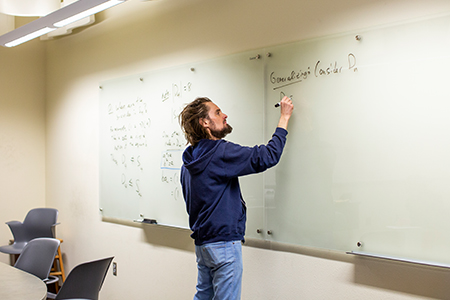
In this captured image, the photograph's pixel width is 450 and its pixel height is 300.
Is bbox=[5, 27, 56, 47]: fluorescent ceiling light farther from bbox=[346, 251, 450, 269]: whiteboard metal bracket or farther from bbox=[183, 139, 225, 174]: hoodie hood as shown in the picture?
bbox=[346, 251, 450, 269]: whiteboard metal bracket

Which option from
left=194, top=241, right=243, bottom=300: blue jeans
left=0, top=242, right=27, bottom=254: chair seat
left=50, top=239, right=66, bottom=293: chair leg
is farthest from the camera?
left=50, top=239, right=66, bottom=293: chair leg

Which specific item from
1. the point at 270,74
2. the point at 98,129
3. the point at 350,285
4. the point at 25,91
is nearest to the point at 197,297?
the point at 350,285

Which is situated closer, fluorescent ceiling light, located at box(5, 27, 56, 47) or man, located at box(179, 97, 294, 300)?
man, located at box(179, 97, 294, 300)

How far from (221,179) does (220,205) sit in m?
0.14

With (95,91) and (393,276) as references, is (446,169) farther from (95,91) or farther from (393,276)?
(95,91)

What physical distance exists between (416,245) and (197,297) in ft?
4.07

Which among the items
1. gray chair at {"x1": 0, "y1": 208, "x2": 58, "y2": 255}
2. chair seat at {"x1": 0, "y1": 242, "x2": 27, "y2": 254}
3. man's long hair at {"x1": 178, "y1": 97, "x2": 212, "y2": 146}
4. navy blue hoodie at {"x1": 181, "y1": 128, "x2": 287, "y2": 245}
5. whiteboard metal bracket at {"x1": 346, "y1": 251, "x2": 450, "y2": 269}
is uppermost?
man's long hair at {"x1": 178, "y1": 97, "x2": 212, "y2": 146}

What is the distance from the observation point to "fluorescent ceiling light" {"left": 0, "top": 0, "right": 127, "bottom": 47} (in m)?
2.61

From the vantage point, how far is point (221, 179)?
2.06m

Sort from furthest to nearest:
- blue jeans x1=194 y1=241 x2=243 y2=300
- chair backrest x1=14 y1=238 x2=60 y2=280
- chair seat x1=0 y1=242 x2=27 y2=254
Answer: chair seat x1=0 y1=242 x2=27 y2=254 → chair backrest x1=14 y1=238 x2=60 y2=280 → blue jeans x1=194 y1=241 x2=243 y2=300

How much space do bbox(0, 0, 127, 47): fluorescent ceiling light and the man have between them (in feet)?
4.34

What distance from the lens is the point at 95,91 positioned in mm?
3809

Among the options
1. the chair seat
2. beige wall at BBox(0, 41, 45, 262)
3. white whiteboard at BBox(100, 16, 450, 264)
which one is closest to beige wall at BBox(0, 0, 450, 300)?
beige wall at BBox(0, 41, 45, 262)

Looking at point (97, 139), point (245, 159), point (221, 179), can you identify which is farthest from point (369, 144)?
point (97, 139)
